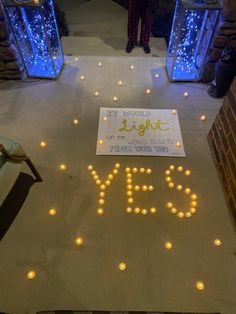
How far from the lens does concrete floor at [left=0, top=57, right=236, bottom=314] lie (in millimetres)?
1328

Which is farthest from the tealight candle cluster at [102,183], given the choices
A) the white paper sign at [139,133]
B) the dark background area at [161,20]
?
the dark background area at [161,20]

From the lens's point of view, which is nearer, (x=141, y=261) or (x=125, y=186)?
(x=141, y=261)

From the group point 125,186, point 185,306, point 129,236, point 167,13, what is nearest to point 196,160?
point 125,186

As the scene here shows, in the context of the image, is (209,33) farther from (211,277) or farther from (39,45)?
(211,277)

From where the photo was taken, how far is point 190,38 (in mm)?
2477

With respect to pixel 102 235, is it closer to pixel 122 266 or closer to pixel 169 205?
pixel 122 266

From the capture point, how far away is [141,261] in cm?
145

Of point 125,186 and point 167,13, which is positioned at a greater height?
point 167,13

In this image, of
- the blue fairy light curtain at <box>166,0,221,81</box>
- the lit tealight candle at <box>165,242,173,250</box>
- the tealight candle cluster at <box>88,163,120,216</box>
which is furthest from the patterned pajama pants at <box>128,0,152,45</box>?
the lit tealight candle at <box>165,242,173,250</box>

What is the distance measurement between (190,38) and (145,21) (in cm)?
58

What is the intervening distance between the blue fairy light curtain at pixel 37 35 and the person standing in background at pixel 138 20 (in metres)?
0.82

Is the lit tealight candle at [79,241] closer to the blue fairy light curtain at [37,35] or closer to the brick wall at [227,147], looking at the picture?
the brick wall at [227,147]

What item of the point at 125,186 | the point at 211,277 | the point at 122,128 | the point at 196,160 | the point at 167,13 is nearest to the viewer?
the point at 211,277

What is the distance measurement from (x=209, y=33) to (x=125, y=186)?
169 cm
